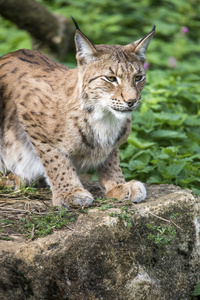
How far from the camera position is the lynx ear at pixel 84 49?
3.80m

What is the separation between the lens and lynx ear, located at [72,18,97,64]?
3799mm

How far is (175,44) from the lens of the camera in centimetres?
979

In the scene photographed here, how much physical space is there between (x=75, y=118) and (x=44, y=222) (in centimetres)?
99

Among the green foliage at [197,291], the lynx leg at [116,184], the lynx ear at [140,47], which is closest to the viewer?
the green foliage at [197,291]

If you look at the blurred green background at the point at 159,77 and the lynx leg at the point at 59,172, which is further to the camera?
the blurred green background at the point at 159,77

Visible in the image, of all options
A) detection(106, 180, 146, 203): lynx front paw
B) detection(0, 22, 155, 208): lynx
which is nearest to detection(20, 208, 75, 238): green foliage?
detection(0, 22, 155, 208): lynx

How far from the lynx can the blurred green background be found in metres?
0.85

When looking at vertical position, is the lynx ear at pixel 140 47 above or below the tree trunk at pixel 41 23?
above

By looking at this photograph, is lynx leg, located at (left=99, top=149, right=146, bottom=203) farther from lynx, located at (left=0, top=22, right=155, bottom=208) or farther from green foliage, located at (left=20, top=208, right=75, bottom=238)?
green foliage, located at (left=20, top=208, right=75, bottom=238)

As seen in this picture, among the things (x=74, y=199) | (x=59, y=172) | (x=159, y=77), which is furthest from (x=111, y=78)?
(x=159, y=77)

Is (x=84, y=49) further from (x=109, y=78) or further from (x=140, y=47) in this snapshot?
(x=140, y=47)

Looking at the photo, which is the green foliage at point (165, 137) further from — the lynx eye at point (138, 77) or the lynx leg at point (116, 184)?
the lynx eye at point (138, 77)

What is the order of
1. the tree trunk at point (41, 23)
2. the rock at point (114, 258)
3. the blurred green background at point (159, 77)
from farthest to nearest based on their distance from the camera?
1. the tree trunk at point (41, 23)
2. the blurred green background at point (159, 77)
3. the rock at point (114, 258)

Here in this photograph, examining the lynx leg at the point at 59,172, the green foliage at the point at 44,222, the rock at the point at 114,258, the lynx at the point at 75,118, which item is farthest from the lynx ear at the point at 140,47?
the green foliage at the point at 44,222
